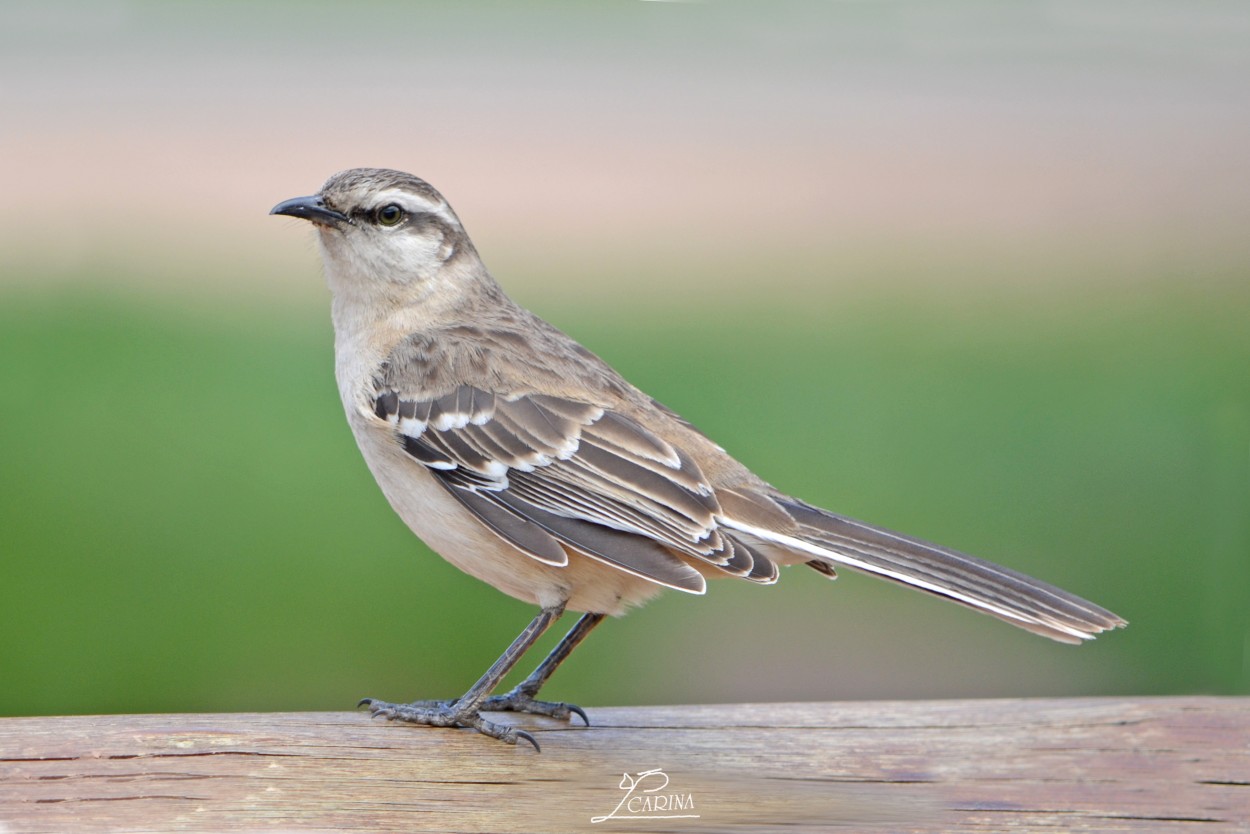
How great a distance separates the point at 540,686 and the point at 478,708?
42 cm

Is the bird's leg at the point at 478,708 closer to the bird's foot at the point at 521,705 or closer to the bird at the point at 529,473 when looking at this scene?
the bird at the point at 529,473

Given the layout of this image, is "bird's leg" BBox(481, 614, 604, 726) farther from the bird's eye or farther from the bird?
the bird's eye

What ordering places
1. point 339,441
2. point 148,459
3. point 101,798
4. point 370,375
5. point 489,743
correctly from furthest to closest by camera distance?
point 339,441 < point 148,459 < point 370,375 < point 489,743 < point 101,798

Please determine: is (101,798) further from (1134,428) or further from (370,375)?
(1134,428)

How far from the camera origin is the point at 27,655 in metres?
4.75

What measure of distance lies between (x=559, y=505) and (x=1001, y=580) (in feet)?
3.86

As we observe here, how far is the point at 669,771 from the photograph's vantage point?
312 cm

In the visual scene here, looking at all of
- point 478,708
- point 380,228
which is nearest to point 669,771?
point 478,708

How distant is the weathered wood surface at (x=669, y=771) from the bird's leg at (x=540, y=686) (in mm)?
146

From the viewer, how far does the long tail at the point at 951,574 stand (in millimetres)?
3057

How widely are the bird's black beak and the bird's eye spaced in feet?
0.33

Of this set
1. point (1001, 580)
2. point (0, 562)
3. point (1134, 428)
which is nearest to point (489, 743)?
point (1001, 580)

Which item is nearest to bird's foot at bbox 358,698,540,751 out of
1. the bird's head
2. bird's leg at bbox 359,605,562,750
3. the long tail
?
bird's leg at bbox 359,605,562,750

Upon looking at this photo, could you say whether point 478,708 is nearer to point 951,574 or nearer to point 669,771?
point 669,771
